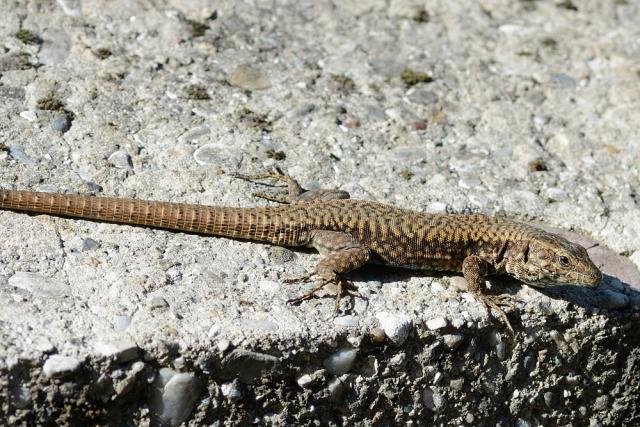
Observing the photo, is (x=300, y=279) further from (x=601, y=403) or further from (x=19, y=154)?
(x=601, y=403)

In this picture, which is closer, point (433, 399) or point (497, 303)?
point (433, 399)

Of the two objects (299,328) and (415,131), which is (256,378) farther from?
(415,131)

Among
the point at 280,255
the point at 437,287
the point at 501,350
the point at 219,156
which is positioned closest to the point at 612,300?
the point at 501,350

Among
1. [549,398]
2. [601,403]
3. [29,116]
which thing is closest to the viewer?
[549,398]

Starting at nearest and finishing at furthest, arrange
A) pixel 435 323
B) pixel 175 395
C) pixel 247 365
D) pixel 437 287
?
pixel 175 395 → pixel 247 365 → pixel 435 323 → pixel 437 287

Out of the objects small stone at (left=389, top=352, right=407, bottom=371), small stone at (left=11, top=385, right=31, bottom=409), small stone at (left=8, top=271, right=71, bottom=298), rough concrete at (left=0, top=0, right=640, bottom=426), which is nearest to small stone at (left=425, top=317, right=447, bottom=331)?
rough concrete at (left=0, top=0, right=640, bottom=426)

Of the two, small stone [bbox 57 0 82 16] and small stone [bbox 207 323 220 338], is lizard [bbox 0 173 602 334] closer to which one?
small stone [bbox 207 323 220 338]

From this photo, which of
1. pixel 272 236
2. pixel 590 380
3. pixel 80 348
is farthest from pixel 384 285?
pixel 80 348

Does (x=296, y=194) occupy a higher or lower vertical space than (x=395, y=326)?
lower
